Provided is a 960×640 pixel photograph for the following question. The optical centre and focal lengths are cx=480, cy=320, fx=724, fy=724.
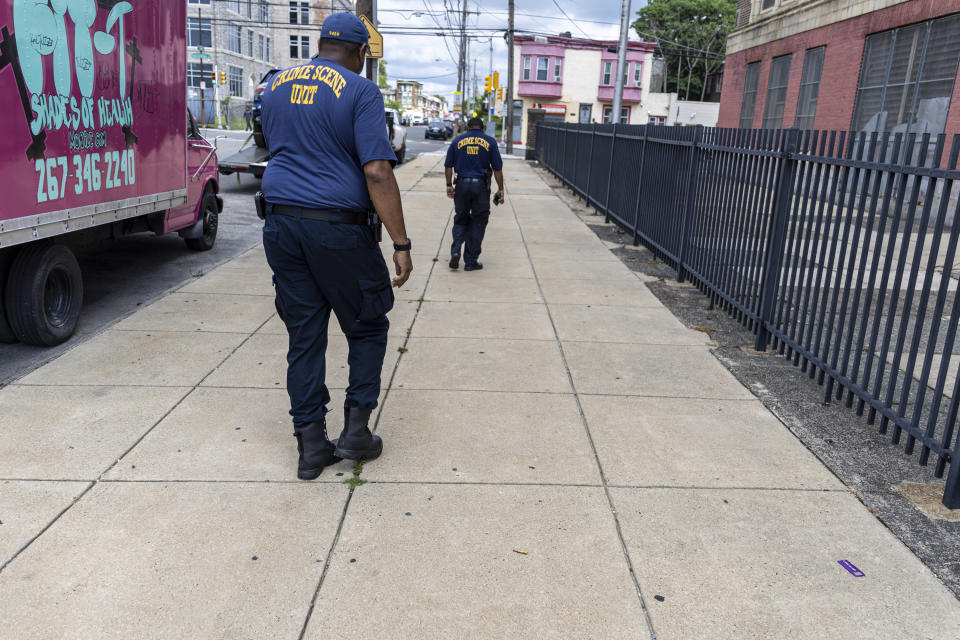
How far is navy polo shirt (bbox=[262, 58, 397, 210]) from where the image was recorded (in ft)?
10.6

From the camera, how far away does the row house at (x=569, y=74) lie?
181ft

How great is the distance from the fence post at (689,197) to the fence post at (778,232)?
2183mm

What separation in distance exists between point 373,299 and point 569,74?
56.2 meters

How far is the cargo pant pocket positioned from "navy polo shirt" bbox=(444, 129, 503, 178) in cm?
532

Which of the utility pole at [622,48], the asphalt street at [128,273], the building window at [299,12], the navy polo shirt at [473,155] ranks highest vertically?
the building window at [299,12]

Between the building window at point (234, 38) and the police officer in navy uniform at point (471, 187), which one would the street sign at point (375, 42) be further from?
the building window at point (234, 38)

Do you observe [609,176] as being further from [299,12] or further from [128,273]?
[299,12]

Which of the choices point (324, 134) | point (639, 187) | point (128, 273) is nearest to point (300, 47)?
point (639, 187)

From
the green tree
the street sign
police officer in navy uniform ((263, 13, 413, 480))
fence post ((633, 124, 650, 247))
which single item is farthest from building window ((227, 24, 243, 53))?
police officer in navy uniform ((263, 13, 413, 480))

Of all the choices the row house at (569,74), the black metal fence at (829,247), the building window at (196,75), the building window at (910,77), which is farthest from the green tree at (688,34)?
the black metal fence at (829,247)

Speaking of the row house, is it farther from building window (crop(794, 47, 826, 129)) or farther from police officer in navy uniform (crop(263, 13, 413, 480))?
police officer in navy uniform (crop(263, 13, 413, 480))

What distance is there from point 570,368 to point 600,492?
6.04 feet

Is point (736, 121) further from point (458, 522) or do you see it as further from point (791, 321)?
point (458, 522)

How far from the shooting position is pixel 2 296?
529cm
